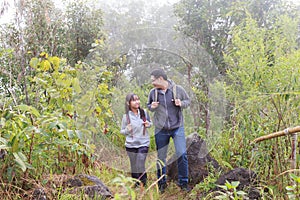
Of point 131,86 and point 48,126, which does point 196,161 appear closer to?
point 131,86

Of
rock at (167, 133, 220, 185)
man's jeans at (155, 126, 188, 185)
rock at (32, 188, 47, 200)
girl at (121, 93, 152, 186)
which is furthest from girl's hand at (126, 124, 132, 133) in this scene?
rock at (32, 188, 47, 200)

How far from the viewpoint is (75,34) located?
6.43 metres

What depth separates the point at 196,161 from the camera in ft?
13.0

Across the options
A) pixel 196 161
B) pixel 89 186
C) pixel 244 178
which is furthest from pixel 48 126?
pixel 196 161

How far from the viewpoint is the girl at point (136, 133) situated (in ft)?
12.5

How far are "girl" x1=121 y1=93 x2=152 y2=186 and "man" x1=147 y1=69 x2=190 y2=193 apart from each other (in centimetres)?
18

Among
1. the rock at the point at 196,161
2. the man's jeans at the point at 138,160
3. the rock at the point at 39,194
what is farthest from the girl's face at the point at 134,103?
the rock at the point at 39,194

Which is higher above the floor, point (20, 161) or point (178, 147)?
point (20, 161)

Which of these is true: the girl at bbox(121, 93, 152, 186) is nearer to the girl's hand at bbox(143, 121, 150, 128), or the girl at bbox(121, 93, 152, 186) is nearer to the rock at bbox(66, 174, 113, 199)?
the girl's hand at bbox(143, 121, 150, 128)

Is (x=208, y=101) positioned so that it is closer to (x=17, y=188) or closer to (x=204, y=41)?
(x=204, y=41)

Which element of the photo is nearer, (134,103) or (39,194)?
(39,194)

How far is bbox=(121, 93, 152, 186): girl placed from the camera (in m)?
3.82

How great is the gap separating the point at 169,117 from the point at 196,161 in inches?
27.1

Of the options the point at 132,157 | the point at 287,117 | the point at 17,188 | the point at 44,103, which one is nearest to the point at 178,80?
the point at 132,157
